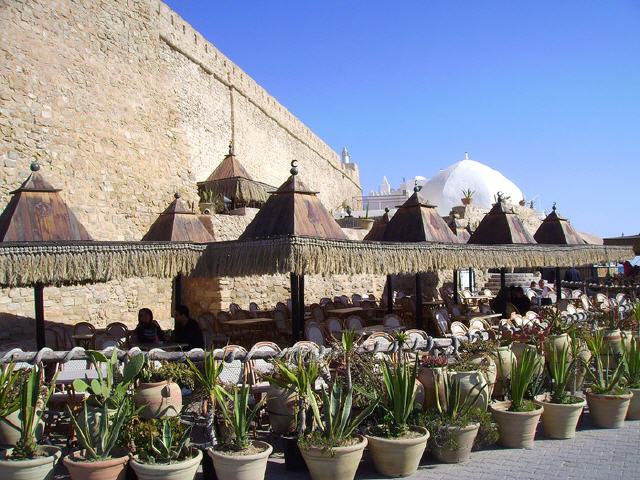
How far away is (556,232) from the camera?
12195mm

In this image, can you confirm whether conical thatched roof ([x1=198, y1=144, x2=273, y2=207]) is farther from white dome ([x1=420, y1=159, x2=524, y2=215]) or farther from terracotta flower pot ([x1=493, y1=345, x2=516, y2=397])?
white dome ([x1=420, y1=159, x2=524, y2=215])

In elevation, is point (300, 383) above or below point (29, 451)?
above

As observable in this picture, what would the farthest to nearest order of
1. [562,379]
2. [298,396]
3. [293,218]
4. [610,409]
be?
[293,218], [610,409], [562,379], [298,396]

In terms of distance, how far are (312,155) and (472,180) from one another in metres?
18.6

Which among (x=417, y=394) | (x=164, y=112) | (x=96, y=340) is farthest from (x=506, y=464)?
(x=164, y=112)

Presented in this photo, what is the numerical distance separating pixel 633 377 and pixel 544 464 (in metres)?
1.90

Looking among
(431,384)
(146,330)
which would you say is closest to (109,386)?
(431,384)

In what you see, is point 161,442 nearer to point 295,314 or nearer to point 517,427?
point 517,427

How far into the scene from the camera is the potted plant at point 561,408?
5.12 m

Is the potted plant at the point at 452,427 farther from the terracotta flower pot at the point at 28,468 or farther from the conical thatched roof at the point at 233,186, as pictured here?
the conical thatched roof at the point at 233,186

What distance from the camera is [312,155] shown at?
3459 cm

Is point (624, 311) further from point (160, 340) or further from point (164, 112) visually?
point (164, 112)

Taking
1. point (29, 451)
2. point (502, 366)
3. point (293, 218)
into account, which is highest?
point (293, 218)

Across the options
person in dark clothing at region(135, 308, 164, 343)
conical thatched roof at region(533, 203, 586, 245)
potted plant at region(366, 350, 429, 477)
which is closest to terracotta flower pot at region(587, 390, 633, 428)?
potted plant at region(366, 350, 429, 477)
